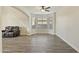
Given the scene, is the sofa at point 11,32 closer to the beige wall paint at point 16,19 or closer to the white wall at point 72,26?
the beige wall paint at point 16,19

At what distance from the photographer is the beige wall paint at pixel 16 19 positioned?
11.4 metres

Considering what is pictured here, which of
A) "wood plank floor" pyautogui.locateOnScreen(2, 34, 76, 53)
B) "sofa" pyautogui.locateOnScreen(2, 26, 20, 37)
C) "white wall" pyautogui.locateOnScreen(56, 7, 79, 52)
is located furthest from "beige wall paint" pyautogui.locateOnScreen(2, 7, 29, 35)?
"white wall" pyautogui.locateOnScreen(56, 7, 79, 52)

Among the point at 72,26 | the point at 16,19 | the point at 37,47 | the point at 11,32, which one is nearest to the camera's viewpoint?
the point at 72,26

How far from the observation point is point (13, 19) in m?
11.6

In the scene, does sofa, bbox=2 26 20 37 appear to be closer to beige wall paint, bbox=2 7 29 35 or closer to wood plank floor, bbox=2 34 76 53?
beige wall paint, bbox=2 7 29 35

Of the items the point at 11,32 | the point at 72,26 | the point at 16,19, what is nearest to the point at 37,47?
the point at 72,26

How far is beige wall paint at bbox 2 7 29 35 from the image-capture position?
11.4 metres

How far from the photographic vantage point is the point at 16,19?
11.6 m

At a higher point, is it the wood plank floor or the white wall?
the white wall

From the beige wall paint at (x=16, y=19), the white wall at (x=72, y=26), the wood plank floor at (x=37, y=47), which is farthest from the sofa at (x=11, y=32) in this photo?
the white wall at (x=72, y=26)

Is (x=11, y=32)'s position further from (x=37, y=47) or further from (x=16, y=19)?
(x=37, y=47)
